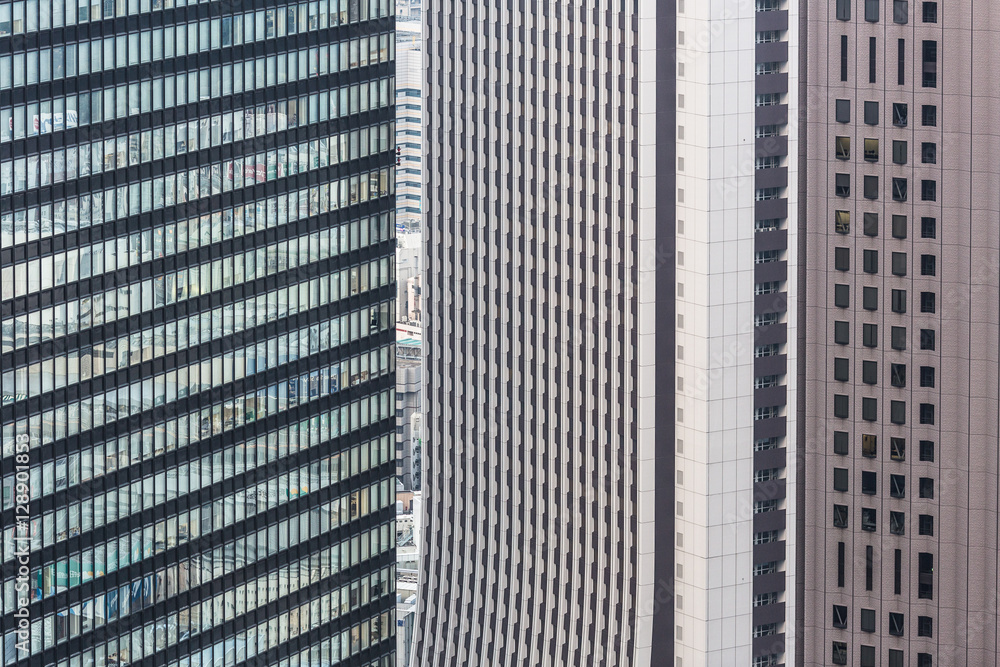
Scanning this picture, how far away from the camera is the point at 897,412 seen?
180 m

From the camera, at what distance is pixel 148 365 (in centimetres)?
14025

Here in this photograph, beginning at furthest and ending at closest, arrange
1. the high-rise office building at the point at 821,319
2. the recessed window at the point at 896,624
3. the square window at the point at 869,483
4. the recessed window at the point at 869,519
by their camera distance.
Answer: the recessed window at the point at 896,624
the recessed window at the point at 869,519
the square window at the point at 869,483
the high-rise office building at the point at 821,319

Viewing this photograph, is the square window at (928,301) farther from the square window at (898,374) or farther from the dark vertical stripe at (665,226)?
the dark vertical stripe at (665,226)

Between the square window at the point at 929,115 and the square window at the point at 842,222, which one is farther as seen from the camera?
the square window at the point at 842,222

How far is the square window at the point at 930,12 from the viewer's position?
171125 millimetres

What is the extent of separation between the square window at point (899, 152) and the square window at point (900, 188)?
1.79 m

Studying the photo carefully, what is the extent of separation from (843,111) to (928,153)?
8850 mm

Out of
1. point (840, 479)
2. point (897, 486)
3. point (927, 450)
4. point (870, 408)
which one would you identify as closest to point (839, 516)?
point (840, 479)

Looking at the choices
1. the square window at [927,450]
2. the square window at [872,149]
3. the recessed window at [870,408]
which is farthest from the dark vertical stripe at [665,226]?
the square window at [927,450]

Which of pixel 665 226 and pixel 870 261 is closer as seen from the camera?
pixel 870 261

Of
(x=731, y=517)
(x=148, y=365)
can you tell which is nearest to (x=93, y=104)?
(x=148, y=365)

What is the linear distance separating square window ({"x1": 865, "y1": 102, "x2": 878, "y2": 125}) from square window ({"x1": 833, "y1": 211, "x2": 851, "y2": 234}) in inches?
351

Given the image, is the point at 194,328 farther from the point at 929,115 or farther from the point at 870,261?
the point at 929,115

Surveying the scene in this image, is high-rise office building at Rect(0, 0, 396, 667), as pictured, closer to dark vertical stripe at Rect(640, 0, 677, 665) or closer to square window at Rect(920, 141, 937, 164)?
dark vertical stripe at Rect(640, 0, 677, 665)
